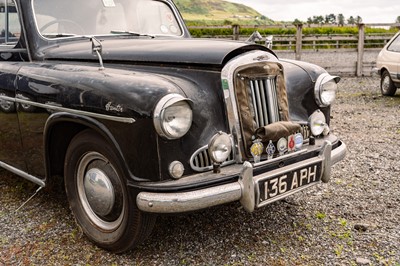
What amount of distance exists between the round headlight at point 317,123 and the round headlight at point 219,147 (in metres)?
0.92

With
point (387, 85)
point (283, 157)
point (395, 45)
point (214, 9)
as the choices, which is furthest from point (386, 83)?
point (214, 9)

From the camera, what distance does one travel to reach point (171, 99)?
7.63ft

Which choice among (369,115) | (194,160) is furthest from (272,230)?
(369,115)

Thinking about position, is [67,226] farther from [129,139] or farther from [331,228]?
[331,228]

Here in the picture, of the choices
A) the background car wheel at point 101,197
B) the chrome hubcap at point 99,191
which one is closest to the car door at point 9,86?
the background car wheel at point 101,197

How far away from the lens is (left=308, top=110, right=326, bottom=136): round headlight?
10.5ft

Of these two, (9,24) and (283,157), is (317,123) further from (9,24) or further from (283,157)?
(9,24)

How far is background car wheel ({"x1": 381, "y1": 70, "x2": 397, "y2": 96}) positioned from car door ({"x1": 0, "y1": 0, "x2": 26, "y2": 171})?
7.77m

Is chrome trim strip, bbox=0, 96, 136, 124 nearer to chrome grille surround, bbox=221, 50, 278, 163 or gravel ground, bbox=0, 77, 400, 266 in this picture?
chrome grille surround, bbox=221, 50, 278, 163

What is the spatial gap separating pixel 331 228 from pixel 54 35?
8.56ft

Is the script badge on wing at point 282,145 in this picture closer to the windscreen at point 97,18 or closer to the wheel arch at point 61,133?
the wheel arch at point 61,133

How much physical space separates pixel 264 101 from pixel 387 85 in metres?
7.50

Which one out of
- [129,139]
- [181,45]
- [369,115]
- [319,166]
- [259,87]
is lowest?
[369,115]

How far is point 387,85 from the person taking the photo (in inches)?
366
